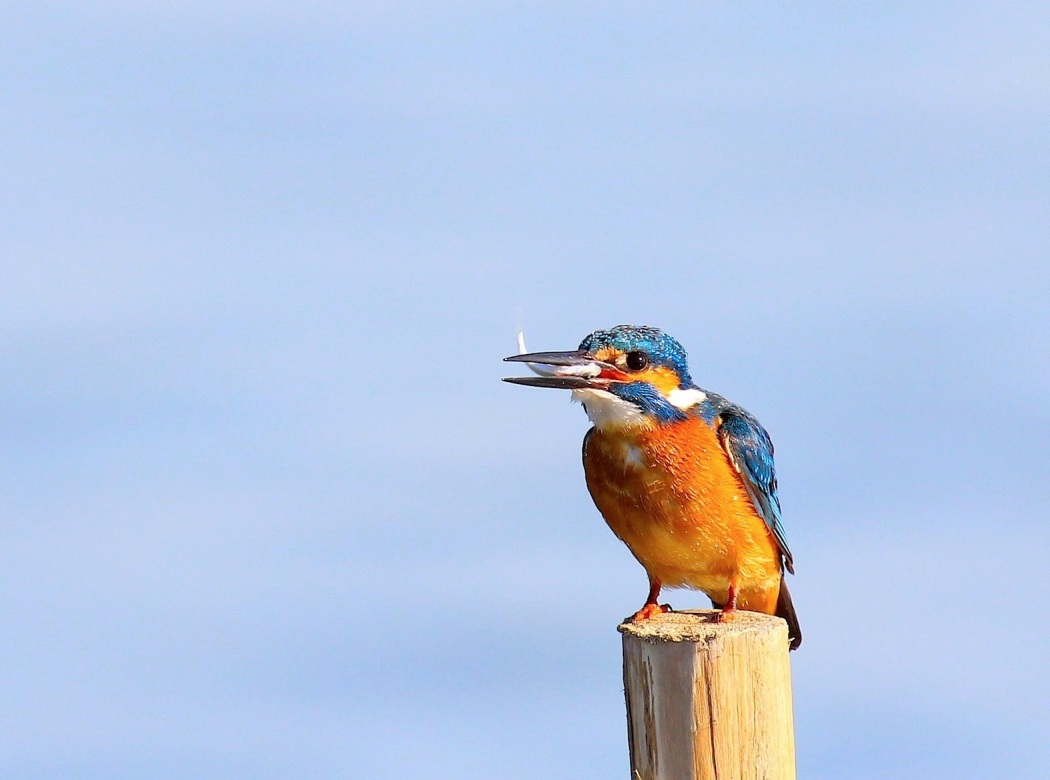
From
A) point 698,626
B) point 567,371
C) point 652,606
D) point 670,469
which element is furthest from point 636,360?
point 698,626

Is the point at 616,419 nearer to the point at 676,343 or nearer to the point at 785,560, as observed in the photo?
the point at 676,343

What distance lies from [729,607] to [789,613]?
68 centimetres

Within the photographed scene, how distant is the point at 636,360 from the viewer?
5.94m

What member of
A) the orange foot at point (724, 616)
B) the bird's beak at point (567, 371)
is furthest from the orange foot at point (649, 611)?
the bird's beak at point (567, 371)

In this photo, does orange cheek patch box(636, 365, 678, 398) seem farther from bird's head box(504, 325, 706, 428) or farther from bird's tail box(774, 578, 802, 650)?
bird's tail box(774, 578, 802, 650)

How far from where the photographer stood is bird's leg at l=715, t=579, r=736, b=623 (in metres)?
5.42

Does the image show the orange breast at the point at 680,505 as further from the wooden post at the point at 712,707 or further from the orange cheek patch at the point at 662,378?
the wooden post at the point at 712,707

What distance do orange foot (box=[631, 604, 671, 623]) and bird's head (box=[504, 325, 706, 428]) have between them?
2.33 feet

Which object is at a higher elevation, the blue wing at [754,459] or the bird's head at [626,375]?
the bird's head at [626,375]

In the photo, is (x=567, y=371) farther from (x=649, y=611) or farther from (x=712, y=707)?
(x=712, y=707)

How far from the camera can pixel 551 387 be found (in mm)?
5723

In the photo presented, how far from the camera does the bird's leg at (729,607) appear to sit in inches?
213

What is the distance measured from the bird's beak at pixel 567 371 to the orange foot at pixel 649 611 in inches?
34.1

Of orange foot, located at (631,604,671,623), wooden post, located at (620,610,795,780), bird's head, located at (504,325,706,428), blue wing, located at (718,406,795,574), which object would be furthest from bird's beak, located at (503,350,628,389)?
wooden post, located at (620,610,795,780)
